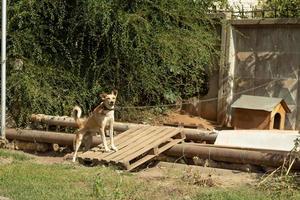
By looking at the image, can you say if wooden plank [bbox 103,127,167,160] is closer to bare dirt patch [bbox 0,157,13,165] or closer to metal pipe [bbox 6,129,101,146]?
metal pipe [bbox 6,129,101,146]

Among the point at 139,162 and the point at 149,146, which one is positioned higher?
the point at 149,146

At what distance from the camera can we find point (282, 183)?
25.7 ft

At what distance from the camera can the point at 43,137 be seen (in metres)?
11.5

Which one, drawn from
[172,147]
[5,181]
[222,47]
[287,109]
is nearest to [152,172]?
[172,147]

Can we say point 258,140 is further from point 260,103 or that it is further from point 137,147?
point 260,103

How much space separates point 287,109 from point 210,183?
5.50 metres

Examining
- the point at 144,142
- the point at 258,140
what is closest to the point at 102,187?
the point at 144,142

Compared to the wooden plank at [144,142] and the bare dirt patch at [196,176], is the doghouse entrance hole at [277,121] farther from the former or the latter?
the bare dirt patch at [196,176]

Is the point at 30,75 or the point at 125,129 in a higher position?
the point at 30,75

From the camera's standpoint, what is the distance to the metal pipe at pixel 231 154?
9.06 metres

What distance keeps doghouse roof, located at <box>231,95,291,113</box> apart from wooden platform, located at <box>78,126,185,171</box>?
2.55 metres

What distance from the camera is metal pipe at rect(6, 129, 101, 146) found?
11.2m

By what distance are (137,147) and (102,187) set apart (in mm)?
2551

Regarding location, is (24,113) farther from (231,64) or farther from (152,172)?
(231,64)
